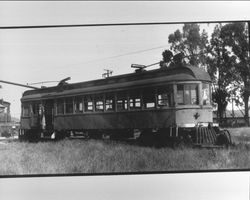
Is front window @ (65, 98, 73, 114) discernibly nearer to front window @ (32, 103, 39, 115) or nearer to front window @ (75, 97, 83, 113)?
front window @ (75, 97, 83, 113)

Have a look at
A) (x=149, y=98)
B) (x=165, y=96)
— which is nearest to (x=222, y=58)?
(x=165, y=96)

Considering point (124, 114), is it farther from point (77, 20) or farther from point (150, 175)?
point (77, 20)

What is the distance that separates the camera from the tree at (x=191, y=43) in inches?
140

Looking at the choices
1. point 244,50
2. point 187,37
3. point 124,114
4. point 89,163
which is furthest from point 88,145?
point 244,50

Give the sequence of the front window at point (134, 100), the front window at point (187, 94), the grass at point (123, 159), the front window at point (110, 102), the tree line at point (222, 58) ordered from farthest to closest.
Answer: the front window at point (110, 102) → the front window at point (134, 100) → the front window at point (187, 94) → the tree line at point (222, 58) → the grass at point (123, 159)

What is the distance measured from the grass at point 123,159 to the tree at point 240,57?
0.46 metres

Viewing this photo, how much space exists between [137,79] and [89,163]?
1.11 meters

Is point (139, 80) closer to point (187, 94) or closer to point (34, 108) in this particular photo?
point (187, 94)

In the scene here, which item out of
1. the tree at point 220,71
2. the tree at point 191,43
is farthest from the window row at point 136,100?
the tree at point 191,43

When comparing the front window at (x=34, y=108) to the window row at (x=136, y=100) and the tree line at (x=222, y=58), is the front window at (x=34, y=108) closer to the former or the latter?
the window row at (x=136, y=100)

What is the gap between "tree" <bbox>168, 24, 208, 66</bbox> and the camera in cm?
356

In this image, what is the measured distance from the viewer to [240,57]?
146 inches

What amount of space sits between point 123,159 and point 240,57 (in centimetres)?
177

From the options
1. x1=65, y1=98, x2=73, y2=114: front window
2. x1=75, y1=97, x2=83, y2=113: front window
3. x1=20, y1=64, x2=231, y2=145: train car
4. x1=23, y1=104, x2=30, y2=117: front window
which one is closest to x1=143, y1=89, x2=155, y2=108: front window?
x1=20, y1=64, x2=231, y2=145: train car
